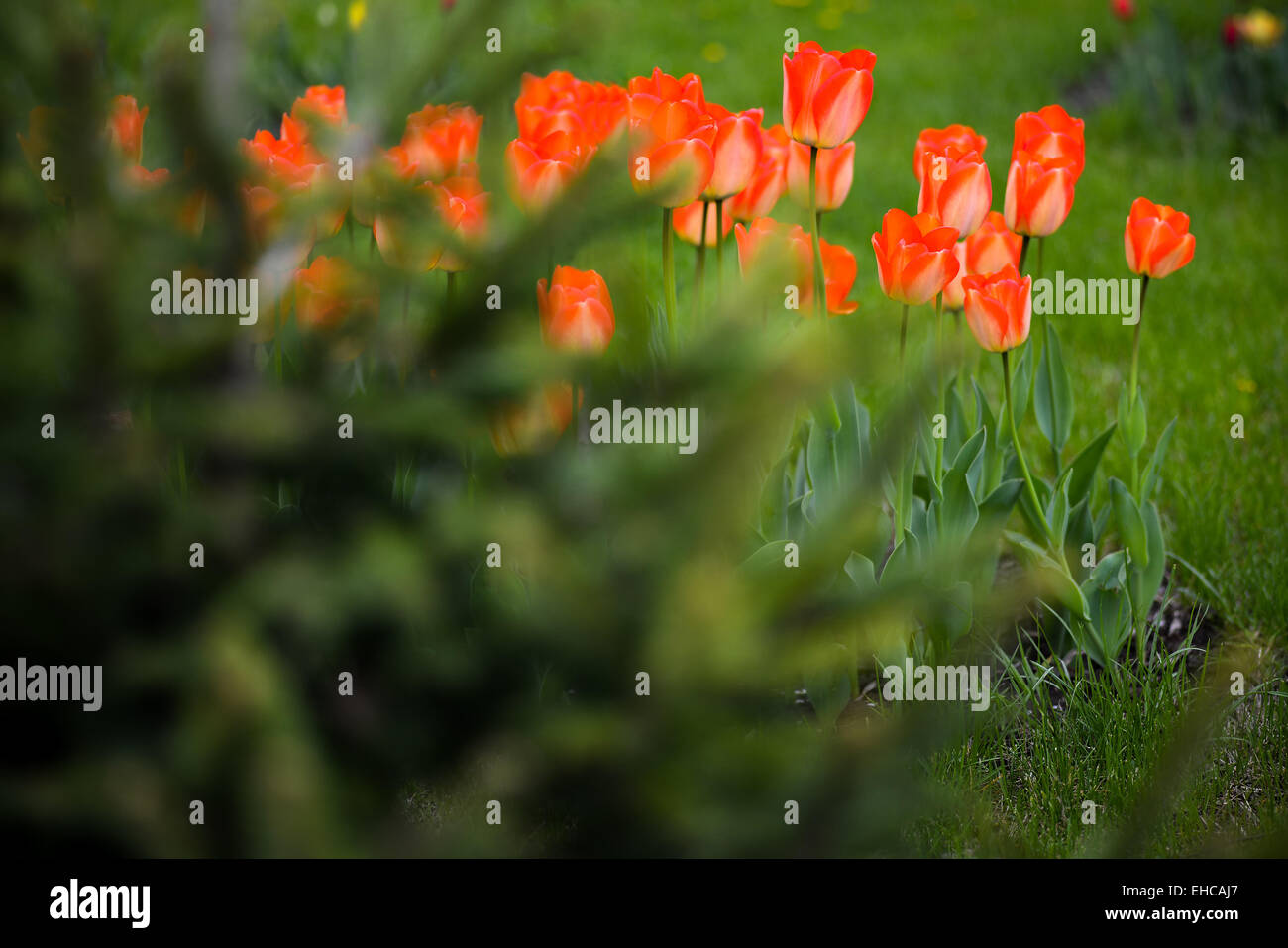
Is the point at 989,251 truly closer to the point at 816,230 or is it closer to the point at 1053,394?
the point at 816,230

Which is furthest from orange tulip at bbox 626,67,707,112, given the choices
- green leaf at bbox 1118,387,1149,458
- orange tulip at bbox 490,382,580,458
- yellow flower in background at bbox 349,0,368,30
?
yellow flower in background at bbox 349,0,368,30

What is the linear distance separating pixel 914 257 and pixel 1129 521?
777 mm

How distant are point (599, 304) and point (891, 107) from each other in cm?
506

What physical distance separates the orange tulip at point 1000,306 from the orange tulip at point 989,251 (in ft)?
0.27

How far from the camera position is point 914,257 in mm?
1999

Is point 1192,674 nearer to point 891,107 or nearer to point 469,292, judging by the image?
point 469,292

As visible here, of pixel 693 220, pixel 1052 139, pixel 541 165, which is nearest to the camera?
pixel 541 165

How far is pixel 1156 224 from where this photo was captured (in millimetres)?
2230

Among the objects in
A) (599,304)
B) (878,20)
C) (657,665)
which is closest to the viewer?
(657,665)

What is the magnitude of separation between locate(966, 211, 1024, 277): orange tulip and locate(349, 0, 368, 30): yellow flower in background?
10.9ft

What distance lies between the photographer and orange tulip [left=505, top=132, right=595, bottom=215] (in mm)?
1820

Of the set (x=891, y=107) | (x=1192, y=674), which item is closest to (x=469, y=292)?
(x=1192, y=674)

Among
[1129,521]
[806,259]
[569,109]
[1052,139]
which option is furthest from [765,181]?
[1129,521]

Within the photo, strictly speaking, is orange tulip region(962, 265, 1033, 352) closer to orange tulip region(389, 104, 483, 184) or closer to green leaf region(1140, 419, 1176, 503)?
green leaf region(1140, 419, 1176, 503)
